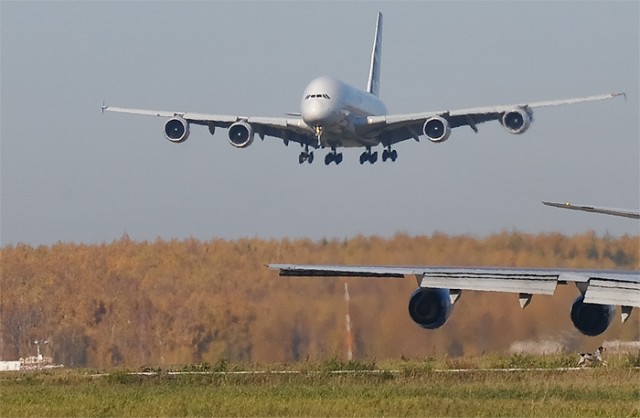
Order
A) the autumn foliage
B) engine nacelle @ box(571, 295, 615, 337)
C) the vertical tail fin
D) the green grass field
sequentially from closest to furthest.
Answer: the green grass field
engine nacelle @ box(571, 295, 615, 337)
the autumn foliage
the vertical tail fin

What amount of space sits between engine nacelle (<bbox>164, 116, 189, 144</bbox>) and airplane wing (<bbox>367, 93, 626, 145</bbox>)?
20.0 ft

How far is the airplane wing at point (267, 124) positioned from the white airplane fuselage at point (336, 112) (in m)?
0.59

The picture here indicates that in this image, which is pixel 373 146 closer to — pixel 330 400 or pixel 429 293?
pixel 429 293

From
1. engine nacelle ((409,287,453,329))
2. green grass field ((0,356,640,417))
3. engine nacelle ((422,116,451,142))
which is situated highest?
engine nacelle ((422,116,451,142))

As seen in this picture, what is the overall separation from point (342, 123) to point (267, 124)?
2513mm

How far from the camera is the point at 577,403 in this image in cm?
1817

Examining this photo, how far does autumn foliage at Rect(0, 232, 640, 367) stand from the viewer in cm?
2947

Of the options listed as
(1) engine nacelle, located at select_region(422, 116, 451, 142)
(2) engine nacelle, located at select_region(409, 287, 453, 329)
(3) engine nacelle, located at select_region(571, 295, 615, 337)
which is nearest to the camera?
(3) engine nacelle, located at select_region(571, 295, 615, 337)

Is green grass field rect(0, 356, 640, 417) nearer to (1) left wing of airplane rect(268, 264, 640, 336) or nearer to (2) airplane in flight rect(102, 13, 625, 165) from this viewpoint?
(1) left wing of airplane rect(268, 264, 640, 336)

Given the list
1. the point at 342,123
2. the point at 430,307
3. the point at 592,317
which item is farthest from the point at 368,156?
the point at 592,317

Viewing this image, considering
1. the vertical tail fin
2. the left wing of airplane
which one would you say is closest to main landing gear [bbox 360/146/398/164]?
the vertical tail fin

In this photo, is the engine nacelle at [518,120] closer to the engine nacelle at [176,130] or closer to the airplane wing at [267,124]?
the airplane wing at [267,124]

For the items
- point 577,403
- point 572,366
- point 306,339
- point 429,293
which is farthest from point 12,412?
point 306,339

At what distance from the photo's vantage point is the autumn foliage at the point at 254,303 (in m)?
29.5
